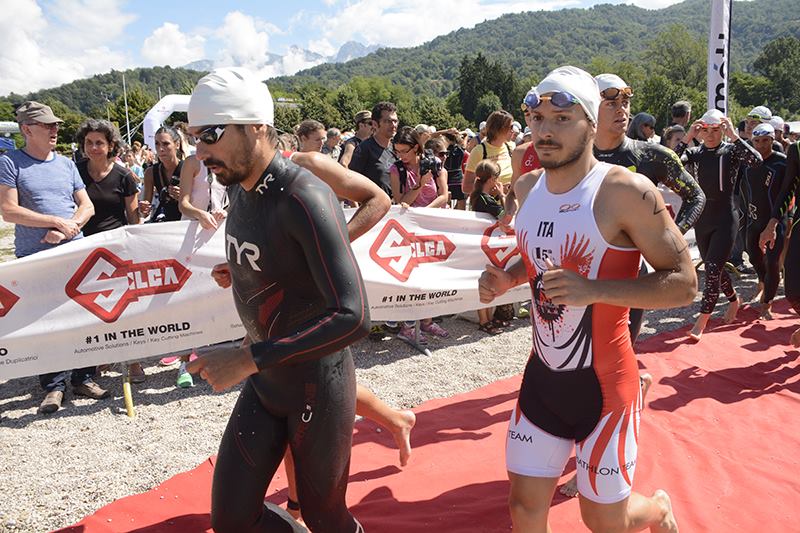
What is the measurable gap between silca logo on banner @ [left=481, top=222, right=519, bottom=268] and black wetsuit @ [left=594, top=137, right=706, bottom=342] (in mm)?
2719

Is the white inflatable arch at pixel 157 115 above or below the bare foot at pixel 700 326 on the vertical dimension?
above

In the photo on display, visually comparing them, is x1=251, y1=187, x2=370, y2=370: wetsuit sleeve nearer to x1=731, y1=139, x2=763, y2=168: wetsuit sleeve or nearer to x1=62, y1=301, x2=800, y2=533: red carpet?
x1=62, y1=301, x2=800, y2=533: red carpet

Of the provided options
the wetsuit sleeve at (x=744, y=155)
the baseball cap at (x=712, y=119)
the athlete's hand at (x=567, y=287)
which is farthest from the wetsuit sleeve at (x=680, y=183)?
the wetsuit sleeve at (x=744, y=155)

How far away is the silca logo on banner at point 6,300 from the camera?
4547 mm

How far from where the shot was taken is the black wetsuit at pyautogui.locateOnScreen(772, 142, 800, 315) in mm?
4703

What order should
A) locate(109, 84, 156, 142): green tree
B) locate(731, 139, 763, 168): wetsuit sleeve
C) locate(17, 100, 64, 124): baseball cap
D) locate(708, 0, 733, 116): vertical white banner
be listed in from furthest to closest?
locate(109, 84, 156, 142): green tree → locate(708, 0, 733, 116): vertical white banner → locate(731, 139, 763, 168): wetsuit sleeve → locate(17, 100, 64, 124): baseball cap

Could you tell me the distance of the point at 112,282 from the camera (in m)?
4.84

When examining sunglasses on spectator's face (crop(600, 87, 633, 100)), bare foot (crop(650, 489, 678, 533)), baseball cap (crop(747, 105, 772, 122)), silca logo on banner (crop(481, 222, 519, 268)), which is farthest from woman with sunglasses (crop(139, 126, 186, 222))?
baseball cap (crop(747, 105, 772, 122))

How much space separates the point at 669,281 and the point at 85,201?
4690mm

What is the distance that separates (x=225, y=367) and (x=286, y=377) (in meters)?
0.41

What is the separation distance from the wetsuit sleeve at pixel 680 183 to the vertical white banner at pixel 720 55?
6208 millimetres

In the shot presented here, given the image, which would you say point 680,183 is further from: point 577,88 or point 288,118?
point 288,118

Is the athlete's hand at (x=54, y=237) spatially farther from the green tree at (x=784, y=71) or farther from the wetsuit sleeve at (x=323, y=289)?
the green tree at (x=784, y=71)

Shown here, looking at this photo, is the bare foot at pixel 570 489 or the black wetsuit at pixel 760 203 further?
the black wetsuit at pixel 760 203
